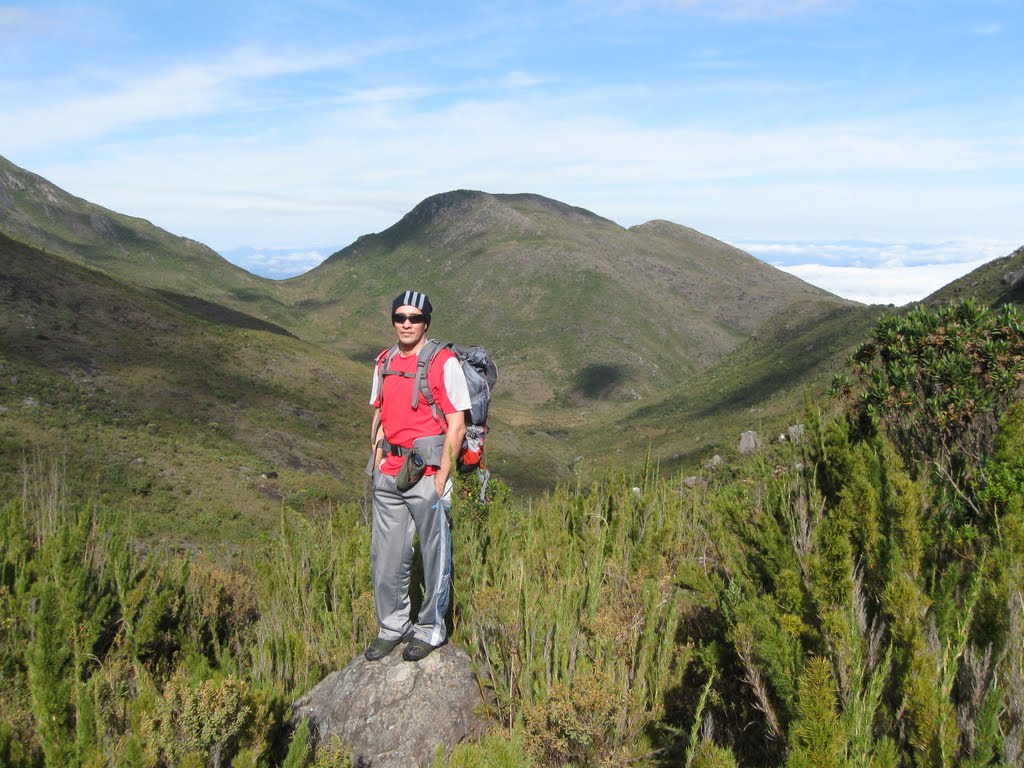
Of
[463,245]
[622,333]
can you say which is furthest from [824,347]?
[463,245]

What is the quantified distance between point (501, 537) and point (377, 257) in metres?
113

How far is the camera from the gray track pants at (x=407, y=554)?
3.95m

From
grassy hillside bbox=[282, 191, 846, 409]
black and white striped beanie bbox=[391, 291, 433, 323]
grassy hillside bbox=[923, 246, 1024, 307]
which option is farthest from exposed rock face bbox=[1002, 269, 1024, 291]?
grassy hillside bbox=[282, 191, 846, 409]

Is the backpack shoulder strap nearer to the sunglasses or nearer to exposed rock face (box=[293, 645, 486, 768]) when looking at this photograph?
the sunglasses

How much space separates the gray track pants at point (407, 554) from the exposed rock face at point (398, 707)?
0.19m

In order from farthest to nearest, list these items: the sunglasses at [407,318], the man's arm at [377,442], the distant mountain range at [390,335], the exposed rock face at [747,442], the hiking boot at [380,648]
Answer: the distant mountain range at [390,335] < the exposed rock face at [747,442] < the man's arm at [377,442] < the sunglasses at [407,318] < the hiking boot at [380,648]

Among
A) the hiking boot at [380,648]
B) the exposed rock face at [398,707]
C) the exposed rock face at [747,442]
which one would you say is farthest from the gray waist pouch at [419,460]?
the exposed rock face at [747,442]

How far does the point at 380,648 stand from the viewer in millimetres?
3961

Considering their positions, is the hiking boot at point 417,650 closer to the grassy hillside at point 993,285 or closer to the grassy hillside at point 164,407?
the grassy hillside at point 164,407

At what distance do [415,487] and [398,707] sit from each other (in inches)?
49.0

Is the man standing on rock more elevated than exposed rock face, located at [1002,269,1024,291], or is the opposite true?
exposed rock face, located at [1002,269,1024,291]

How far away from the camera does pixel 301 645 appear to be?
4148 mm

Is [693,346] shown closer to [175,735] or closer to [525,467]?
[525,467]

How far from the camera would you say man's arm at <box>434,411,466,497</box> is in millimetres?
3840
